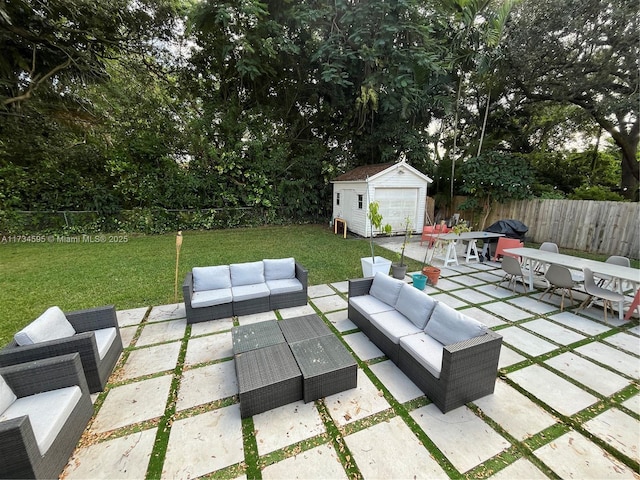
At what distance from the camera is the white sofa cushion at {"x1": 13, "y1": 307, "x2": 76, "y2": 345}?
2555 mm

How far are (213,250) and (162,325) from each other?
16.0 ft

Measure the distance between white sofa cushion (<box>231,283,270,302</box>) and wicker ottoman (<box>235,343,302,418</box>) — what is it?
157cm

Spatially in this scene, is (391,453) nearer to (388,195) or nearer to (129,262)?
(129,262)

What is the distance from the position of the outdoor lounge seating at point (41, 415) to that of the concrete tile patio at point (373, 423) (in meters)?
0.21

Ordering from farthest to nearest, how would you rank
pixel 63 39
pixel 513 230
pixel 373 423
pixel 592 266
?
pixel 63 39, pixel 513 230, pixel 592 266, pixel 373 423

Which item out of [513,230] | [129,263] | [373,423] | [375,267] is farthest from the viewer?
[513,230]

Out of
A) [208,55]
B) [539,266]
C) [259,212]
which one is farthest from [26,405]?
[208,55]

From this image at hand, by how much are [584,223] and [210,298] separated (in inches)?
440

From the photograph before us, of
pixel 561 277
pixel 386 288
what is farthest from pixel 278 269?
pixel 561 277

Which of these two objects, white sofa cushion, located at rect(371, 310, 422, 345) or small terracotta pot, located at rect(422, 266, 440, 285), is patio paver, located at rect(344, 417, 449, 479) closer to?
white sofa cushion, located at rect(371, 310, 422, 345)

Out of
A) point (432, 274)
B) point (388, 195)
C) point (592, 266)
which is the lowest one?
point (432, 274)

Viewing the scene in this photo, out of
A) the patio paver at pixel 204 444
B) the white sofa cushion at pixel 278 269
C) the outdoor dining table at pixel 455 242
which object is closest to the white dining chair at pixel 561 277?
the outdoor dining table at pixel 455 242

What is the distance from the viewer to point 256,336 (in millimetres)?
3209

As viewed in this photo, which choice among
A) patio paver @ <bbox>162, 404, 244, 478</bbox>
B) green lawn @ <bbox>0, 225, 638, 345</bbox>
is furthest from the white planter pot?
patio paver @ <bbox>162, 404, 244, 478</bbox>
